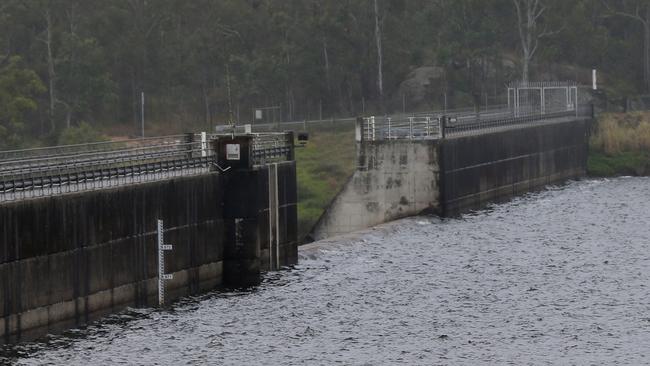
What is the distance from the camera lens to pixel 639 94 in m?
145

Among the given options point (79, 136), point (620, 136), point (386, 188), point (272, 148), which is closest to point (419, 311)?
point (272, 148)

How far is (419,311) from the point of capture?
55000 millimetres

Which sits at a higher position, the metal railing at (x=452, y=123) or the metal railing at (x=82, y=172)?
the metal railing at (x=452, y=123)

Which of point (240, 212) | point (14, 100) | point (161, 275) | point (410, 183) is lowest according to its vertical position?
point (161, 275)

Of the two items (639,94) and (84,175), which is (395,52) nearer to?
(639,94)

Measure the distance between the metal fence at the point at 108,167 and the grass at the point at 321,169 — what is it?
2259cm

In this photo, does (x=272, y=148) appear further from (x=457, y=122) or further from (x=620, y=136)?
(x=620, y=136)

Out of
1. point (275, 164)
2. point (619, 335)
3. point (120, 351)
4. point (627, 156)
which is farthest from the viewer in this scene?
point (627, 156)

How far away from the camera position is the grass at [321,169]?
94438mm

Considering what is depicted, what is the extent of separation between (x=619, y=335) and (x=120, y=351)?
58.6ft

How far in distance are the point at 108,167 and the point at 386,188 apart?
29.4 m

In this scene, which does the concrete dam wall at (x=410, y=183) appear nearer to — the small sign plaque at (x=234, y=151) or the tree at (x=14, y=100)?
the small sign plaque at (x=234, y=151)

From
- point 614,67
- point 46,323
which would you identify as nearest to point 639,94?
point 614,67

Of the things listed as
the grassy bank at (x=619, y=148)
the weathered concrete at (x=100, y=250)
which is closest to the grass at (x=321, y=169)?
the grassy bank at (x=619, y=148)
